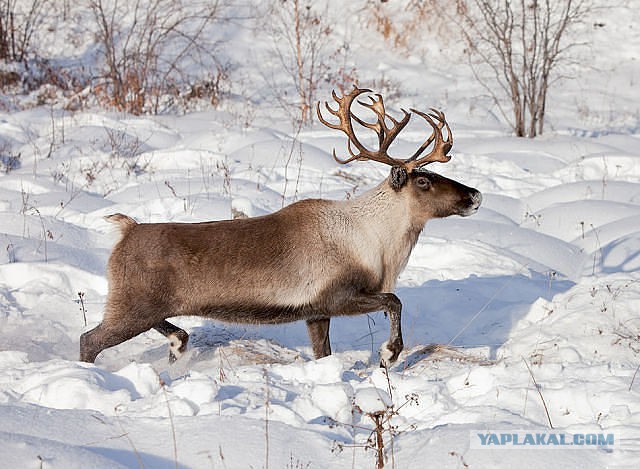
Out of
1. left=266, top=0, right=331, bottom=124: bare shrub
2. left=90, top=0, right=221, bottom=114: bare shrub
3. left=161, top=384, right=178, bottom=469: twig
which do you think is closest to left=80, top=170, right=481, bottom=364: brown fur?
left=161, top=384, right=178, bottom=469: twig

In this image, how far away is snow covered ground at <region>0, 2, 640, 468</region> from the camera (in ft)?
10.9

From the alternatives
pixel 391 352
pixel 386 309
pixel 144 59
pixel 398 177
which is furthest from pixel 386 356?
pixel 144 59

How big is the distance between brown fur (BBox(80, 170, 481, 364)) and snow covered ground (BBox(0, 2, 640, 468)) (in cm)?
40

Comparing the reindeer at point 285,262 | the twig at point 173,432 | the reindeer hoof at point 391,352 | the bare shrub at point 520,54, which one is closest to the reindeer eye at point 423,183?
the reindeer at point 285,262

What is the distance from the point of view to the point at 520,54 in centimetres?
1272

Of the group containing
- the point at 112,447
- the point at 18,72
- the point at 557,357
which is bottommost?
the point at 557,357

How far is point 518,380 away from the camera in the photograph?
437cm

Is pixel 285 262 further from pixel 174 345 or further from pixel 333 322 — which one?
pixel 333 322

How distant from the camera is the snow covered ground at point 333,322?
3312 mm

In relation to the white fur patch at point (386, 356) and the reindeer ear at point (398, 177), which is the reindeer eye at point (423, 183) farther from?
the white fur patch at point (386, 356)

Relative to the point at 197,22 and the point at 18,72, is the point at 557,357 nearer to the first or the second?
the point at 18,72

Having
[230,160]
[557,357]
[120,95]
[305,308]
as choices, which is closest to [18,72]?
[120,95]

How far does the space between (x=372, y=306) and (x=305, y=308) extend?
44 cm

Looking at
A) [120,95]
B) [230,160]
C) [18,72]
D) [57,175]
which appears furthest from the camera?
[18,72]
